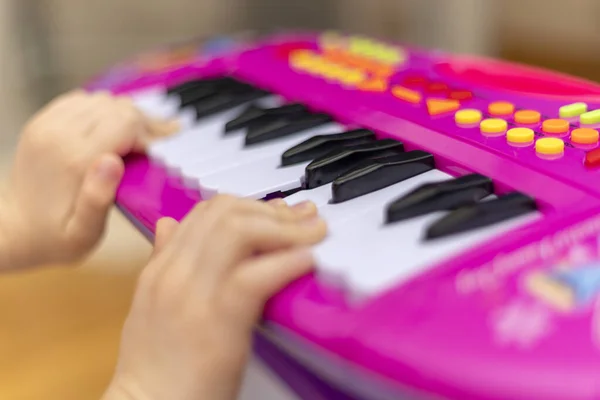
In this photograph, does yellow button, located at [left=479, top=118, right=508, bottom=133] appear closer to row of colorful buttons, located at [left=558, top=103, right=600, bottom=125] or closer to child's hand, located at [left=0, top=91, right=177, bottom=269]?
row of colorful buttons, located at [left=558, top=103, right=600, bottom=125]

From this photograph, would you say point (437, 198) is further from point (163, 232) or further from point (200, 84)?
point (200, 84)

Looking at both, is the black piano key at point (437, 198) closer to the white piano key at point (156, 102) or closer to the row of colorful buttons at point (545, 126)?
the row of colorful buttons at point (545, 126)

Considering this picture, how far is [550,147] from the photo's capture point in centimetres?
51

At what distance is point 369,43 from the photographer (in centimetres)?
88

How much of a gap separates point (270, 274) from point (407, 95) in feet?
0.98

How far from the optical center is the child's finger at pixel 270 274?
42 cm

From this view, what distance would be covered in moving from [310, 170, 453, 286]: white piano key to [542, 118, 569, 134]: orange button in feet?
0.29

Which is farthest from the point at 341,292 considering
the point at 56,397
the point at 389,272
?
the point at 56,397

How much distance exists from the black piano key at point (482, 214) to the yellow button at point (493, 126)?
0.36 feet

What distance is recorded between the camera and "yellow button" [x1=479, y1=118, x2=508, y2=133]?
1.83 feet

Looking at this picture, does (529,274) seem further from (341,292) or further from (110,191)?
(110,191)

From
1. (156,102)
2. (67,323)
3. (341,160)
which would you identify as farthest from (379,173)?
(67,323)

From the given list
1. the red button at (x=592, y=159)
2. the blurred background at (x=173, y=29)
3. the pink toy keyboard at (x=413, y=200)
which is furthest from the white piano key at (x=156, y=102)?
the blurred background at (x=173, y=29)

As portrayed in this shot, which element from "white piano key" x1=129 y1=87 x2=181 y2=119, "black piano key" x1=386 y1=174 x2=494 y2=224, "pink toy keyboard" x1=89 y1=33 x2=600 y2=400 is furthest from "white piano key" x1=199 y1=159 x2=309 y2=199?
"white piano key" x1=129 y1=87 x2=181 y2=119
